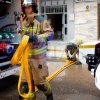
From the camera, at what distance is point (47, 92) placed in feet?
13.1

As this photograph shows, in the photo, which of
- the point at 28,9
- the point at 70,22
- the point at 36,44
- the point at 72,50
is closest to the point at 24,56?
the point at 36,44

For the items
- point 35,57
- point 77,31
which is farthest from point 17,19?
point 77,31

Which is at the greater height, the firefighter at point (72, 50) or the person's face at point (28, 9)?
the person's face at point (28, 9)

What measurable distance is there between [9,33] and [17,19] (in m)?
0.41

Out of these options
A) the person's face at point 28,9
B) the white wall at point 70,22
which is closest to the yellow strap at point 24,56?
the person's face at point 28,9

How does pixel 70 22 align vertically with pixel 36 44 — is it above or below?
above

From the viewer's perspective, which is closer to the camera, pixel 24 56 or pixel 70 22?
pixel 24 56

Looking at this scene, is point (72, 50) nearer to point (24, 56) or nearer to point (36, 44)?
point (36, 44)

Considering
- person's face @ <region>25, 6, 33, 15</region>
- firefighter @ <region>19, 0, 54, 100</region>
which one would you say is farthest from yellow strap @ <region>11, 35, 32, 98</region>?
person's face @ <region>25, 6, 33, 15</region>

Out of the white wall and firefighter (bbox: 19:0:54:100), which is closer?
firefighter (bbox: 19:0:54:100)

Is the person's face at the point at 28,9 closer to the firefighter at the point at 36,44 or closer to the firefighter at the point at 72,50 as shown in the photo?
the firefighter at the point at 36,44

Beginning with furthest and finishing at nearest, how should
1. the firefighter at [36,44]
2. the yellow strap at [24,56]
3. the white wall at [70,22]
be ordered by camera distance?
the white wall at [70,22] → the firefighter at [36,44] → the yellow strap at [24,56]

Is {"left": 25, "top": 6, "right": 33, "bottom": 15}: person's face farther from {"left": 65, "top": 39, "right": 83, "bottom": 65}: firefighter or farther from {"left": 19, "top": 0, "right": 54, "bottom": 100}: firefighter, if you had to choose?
{"left": 65, "top": 39, "right": 83, "bottom": 65}: firefighter

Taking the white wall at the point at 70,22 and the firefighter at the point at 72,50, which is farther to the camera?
the white wall at the point at 70,22
